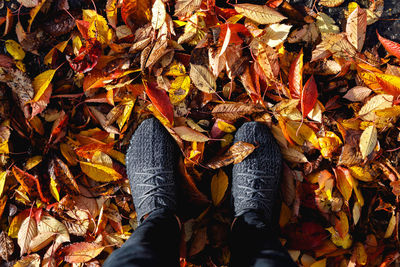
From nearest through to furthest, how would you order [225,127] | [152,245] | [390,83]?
1. [152,245]
2. [390,83]
3. [225,127]

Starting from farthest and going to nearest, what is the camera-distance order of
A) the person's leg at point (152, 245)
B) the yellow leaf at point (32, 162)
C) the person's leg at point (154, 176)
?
the yellow leaf at point (32, 162), the person's leg at point (154, 176), the person's leg at point (152, 245)

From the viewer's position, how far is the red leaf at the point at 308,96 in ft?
3.42

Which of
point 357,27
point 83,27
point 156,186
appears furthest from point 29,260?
point 357,27

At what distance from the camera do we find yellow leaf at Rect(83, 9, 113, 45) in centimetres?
107

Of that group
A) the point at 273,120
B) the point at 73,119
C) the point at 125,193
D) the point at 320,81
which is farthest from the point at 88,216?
the point at 320,81

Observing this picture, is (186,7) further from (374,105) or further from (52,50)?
(374,105)

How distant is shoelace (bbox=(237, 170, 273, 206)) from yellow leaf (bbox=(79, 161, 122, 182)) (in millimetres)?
477

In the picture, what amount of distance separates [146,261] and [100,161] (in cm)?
49

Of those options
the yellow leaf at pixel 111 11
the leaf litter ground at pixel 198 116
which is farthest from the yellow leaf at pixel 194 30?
the yellow leaf at pixel 111 11

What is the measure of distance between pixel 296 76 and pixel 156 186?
2.03 feet

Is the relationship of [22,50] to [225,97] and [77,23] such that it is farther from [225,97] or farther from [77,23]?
[225,97]

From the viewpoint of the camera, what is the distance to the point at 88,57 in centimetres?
107

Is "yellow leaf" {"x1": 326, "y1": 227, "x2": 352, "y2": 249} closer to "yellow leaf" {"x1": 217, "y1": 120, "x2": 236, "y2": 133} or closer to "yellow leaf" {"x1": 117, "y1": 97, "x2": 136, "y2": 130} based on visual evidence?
"yellow leaf" {"x1": 217, "y1": 120, "x2": 236, "y2": 133}

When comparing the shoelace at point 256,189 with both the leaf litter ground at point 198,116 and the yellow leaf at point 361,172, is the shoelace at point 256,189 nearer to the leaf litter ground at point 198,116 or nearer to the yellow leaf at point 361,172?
the leaf litter ground at point 198,116
